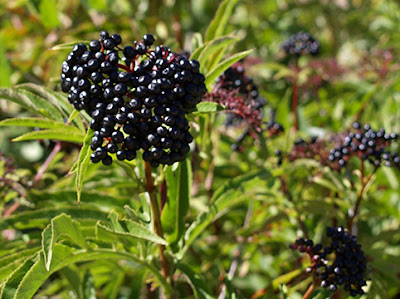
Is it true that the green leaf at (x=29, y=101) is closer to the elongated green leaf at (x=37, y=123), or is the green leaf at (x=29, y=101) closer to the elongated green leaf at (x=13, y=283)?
the elongated green leaf at (x=37, y=123)

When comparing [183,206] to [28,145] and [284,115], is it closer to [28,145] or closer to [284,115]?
[284,115]

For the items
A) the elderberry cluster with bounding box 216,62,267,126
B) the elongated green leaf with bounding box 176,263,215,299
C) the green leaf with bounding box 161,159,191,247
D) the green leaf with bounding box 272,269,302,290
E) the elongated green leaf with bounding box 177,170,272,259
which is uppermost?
the elderberry cluster with bounding box 216,62,267,126

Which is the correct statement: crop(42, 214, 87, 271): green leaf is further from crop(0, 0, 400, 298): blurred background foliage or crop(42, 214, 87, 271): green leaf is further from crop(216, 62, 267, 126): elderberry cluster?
crop(216, 62, 267, 126): elderberry cluster

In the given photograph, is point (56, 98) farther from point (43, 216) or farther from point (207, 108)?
point (207, 108)

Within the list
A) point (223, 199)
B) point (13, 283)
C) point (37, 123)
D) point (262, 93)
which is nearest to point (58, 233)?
point (13, 283)

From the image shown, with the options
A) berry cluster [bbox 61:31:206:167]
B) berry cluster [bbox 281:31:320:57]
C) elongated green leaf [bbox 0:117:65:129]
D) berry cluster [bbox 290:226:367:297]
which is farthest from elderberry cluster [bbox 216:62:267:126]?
berry cluster [bbox 281:31:320:57]

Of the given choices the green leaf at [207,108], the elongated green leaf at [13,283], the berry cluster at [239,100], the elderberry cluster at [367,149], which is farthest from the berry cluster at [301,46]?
the elongated green leaf at [13,283]
